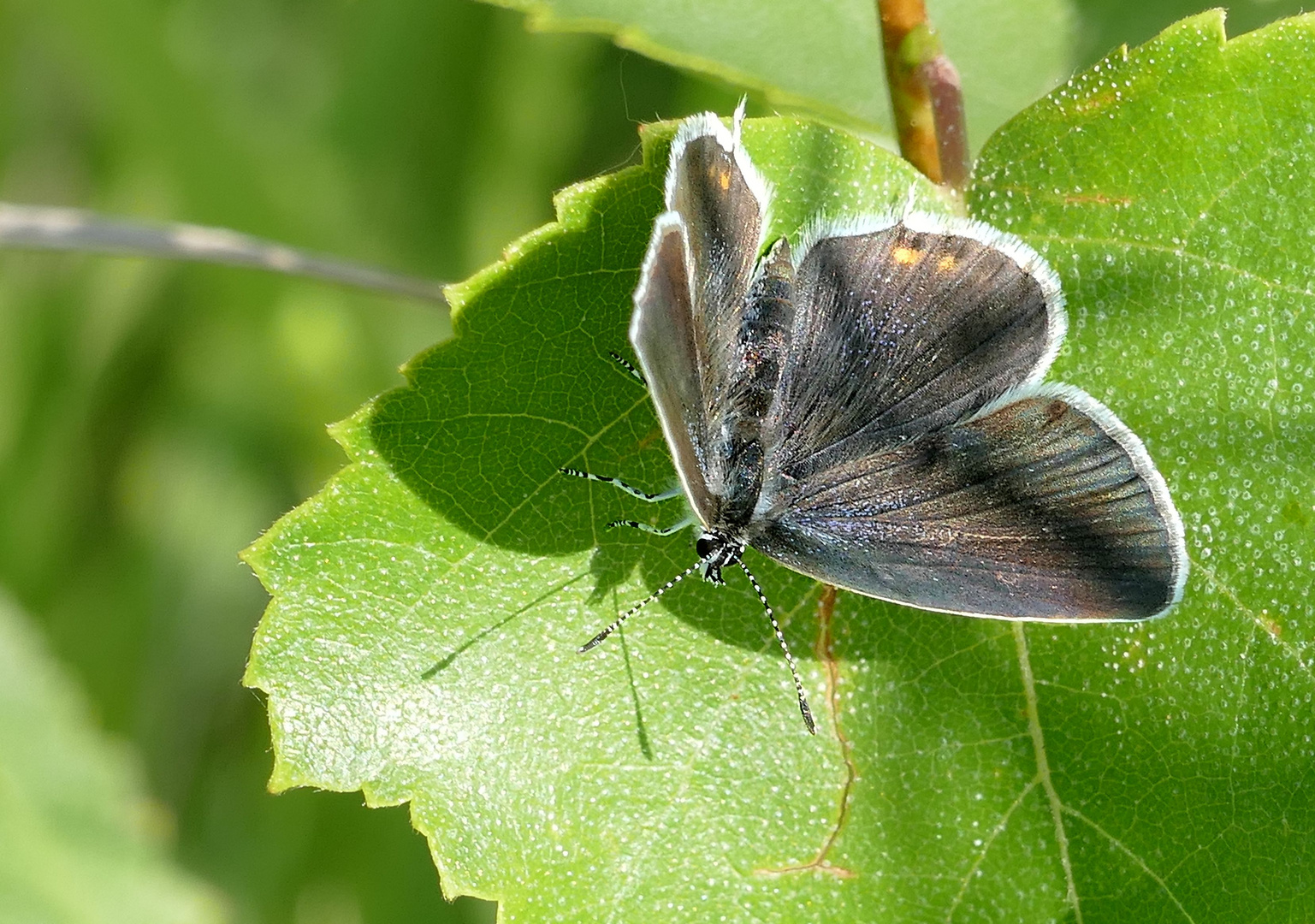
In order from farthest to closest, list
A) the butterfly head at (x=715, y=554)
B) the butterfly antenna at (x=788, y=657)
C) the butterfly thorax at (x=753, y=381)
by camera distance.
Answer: the butterfly thorax at (x=753, y=381) < the butterfly head at (x=715, y=554) < the butterfly antenna at (x=788, y=657)

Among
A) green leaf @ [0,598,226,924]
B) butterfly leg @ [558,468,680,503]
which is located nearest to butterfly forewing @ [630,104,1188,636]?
butterfly leg @ [558,468,680,503]

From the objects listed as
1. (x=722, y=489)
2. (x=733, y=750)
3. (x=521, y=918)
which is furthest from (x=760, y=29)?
(x=521, y=918)

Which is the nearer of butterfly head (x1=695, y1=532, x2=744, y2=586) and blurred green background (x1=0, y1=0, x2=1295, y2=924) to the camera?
butterfly head (x1=695, y1=532, x2=744, y2=586)

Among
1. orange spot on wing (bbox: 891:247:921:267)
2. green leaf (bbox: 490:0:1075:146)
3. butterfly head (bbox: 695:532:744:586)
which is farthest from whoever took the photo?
green leaf (bbox: 490:0:1075:146)

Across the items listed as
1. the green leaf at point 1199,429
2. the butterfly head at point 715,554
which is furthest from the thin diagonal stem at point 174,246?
the green leaf at point 1199,429

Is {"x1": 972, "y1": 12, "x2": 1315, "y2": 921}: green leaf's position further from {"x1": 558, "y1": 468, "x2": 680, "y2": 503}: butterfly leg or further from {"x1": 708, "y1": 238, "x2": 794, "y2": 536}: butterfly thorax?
{"x1": 558, "y1": 468, "x2": 680, "y2": 503}: butterfly leg

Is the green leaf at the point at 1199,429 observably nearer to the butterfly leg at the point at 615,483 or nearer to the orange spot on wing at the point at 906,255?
the orange spot on wing at the point at 906,255
